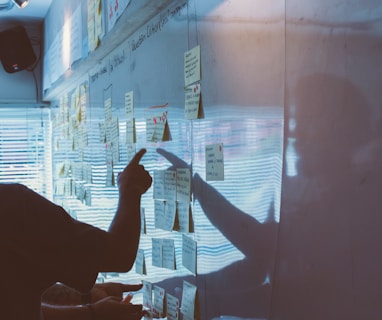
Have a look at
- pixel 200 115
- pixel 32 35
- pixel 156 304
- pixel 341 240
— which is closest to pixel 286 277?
pixel 341 240

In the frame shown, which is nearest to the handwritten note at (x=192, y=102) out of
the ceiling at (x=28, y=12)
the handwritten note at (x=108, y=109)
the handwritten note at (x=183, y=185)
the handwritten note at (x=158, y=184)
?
the handwritten note at (x=183, y=185)

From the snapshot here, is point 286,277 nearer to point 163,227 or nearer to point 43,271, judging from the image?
point 43,271

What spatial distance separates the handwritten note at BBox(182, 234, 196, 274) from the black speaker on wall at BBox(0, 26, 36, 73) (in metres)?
2.76

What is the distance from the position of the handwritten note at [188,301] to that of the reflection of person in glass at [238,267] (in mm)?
23

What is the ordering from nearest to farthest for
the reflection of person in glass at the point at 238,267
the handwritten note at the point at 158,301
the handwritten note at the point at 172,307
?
the reflection of person in glass at the point at 238,267
the handwritten note at the point at 172,307
the handwritten note at the point at 158,301

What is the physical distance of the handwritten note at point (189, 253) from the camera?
4.55ft

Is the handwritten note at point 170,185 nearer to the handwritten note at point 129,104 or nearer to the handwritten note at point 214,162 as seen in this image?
the handwritten note at point 214,162

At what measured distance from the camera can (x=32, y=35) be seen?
3992mm

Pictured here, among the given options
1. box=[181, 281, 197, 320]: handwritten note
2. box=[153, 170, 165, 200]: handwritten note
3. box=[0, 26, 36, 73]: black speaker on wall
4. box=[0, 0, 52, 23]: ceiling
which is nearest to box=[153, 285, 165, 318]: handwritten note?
box=[181, 281, 197, 320]: handwritten note

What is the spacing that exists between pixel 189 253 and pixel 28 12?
2.82m

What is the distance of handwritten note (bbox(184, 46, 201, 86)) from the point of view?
52.3 inches

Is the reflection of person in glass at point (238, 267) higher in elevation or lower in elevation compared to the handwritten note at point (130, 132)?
lower

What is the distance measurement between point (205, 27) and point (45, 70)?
2.63m

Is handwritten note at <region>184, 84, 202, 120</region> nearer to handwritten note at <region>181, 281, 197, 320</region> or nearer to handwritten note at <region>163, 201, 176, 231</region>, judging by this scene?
handwritten note at <region>163, 201, 176, 231</region>
